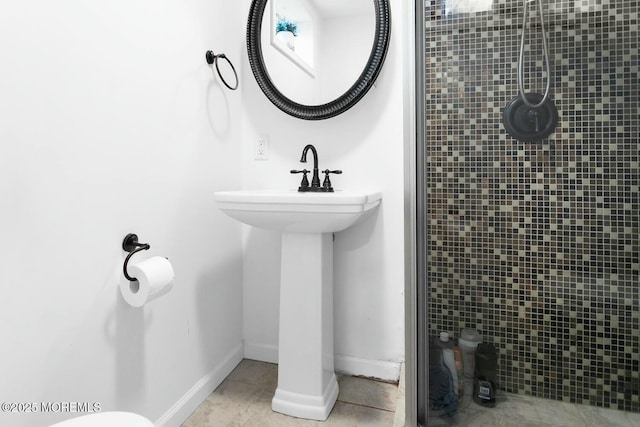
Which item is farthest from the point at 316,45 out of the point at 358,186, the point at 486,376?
the point at 486,376

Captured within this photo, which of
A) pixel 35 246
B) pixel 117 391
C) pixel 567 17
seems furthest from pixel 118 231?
pixel 567 17

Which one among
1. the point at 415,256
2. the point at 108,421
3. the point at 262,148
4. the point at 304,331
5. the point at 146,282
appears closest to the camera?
the point at 108,421

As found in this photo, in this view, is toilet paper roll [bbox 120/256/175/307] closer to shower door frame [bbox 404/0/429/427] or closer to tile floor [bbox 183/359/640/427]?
tile floor [bbox 183/359/640/427]

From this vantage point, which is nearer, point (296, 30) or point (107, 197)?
point (107, 197)

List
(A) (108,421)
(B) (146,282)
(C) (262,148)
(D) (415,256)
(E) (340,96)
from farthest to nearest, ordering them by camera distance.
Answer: (C) (262,148), (E) (340,96), (D) (415,256), (B) (146,282), (A) (108,421)

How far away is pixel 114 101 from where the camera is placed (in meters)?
1.08

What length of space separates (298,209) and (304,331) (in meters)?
0.52

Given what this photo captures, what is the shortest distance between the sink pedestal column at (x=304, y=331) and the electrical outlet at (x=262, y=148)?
0.55 meters

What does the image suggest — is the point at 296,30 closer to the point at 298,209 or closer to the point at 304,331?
the point at 298,209

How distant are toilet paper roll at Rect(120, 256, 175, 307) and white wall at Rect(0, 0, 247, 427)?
0.18ft

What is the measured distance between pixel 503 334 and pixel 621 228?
46 centimetres

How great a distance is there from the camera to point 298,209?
124 centimetres

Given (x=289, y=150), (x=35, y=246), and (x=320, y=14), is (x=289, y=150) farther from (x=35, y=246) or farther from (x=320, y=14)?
(x=35, y=246)

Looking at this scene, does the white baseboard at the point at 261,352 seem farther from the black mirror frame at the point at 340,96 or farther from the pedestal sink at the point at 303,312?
the black mirror frame at the point at 340,96
